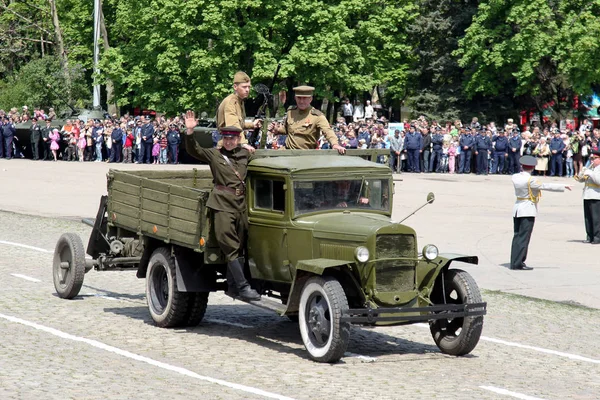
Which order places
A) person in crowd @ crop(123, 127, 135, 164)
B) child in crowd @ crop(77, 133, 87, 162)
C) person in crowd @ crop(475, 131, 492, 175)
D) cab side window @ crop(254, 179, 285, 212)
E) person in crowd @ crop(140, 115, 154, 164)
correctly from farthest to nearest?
child in crowd @ crop(77, 133, 87, 162) → person in crowd @ crop(123, 127, 135, 164) → person in crowd @ crop(140, 115, 154, 164) → person in crowd @ crop(475, 131, 492, 175) → cab side window @ crop(254, 179, 285, 212)

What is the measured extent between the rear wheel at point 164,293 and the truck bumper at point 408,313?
263 cm

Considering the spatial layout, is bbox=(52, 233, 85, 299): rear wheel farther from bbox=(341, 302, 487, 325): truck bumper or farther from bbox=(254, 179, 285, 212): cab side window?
bbox=(341, 302, 487, 325): truck bumper

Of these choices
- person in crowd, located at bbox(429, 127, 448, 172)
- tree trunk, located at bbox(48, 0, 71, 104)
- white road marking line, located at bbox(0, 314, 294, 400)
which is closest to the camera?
white road marking line, located at bbox(0, 314, 294, 400)

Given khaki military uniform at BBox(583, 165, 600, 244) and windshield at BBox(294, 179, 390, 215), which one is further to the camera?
khaki military uniform at BBox(583, 165, 600, 244)

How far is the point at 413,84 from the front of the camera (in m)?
59.9

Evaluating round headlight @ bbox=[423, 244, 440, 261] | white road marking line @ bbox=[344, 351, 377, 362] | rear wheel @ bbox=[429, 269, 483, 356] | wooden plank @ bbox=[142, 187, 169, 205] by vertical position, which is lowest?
white road marking line @ bbox=[344, 351, 377, 362]

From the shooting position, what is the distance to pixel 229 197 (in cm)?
1235

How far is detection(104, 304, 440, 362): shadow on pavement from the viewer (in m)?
12.3

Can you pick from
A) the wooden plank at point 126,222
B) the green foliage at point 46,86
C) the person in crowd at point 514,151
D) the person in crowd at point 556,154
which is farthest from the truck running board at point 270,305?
the green foliage at point 46,86

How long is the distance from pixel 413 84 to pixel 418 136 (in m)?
15.1

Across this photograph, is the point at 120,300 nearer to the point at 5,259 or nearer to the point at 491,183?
the point at 5,259

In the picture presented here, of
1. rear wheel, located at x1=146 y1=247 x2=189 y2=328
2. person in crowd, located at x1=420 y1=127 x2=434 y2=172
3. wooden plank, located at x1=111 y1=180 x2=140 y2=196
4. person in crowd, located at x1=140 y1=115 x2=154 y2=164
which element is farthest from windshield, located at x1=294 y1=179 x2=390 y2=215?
person in crowd, located at x1=140 y1=115 x2=154 y2=164

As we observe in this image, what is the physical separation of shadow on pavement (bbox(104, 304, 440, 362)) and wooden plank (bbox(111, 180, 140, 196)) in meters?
1.47

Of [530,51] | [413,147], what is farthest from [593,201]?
[530,51]
